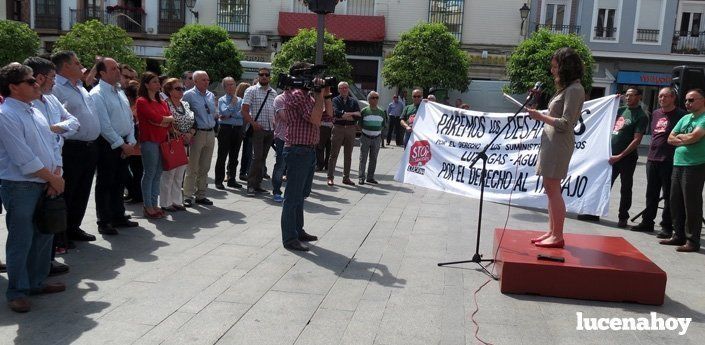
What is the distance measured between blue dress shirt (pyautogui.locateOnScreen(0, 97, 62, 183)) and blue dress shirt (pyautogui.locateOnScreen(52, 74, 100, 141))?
4.29 ft

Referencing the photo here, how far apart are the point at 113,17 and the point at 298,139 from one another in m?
26.8

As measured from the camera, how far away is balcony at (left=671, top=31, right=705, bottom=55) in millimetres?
26766

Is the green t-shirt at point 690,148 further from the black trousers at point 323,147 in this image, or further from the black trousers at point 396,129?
the black trousers at point 396,129

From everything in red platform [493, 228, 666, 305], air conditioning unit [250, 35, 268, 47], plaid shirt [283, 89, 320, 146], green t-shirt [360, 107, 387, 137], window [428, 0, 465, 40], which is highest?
window [428, 0, 465, 40]

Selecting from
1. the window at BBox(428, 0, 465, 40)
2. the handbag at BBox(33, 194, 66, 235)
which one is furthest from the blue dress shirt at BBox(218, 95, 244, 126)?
the window at BBox(428, 0, 465, 40)

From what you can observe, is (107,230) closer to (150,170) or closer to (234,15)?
(150,170)

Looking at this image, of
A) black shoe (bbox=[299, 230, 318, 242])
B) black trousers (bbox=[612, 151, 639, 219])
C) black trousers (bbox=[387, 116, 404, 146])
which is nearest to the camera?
black shoe (bbox=[299, 230, 318, 242])

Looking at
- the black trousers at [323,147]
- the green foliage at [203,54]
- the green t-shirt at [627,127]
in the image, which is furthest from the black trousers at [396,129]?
the green t-shirt at [627,127]

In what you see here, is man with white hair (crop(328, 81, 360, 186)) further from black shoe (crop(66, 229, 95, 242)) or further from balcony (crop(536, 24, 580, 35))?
balcony (crop(536, 24, 580, 35))

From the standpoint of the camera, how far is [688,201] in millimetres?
6621

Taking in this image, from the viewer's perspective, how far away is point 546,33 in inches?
875

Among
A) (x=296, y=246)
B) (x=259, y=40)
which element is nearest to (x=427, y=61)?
(x=259, y=40)

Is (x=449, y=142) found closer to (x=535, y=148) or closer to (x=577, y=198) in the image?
(x=535, y=148)

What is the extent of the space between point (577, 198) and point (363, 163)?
13.1 feet
